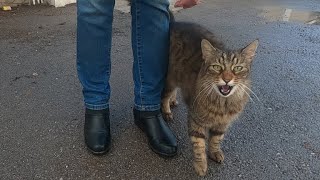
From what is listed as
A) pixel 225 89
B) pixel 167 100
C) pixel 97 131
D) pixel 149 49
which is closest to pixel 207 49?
pixel 225 89

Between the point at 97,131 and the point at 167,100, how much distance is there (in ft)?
1.83

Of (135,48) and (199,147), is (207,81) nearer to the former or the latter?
(199,147)

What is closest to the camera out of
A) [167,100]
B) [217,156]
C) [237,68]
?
[237,68]

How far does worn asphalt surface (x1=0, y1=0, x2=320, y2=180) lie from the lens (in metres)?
2.08

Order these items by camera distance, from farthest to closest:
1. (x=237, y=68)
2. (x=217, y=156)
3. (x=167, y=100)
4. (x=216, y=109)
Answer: (x=167, y=100), (x=217, y=156), (x=216, y=109), (x=237, y=68)

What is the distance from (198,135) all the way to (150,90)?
40cm

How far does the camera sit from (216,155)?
214 centimetres

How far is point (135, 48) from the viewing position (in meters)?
2.16

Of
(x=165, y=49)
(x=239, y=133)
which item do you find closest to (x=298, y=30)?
(x=239, y=133)

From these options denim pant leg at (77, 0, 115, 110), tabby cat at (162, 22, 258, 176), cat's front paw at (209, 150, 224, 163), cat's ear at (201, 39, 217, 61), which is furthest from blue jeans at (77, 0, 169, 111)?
cat's front paw at (209, 150, 224, 163)

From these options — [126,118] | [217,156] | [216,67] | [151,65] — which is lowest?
[126,118]

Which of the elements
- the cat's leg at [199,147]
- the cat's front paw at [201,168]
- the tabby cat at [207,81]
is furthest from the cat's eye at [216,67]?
the cat's front paw at [201,168]

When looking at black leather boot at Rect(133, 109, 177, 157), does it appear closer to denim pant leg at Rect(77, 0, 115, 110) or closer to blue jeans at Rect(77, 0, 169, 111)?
blue jeans at Rect(77, 0, 169, 111)

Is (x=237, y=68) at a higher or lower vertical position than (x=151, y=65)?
higher
